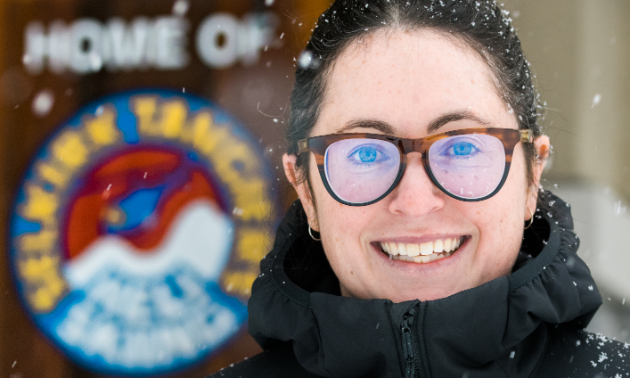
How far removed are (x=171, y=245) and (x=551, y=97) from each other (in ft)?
6.90

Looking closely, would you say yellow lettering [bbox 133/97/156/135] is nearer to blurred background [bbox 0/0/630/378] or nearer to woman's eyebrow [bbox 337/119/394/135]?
blurred background [bbox 0/0/630/378]

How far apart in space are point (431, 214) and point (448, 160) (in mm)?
126

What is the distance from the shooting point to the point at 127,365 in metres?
2.49

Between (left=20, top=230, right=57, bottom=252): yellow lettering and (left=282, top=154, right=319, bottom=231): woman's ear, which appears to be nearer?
(left=282, top=154, right=319, bottom=231): woman's ear

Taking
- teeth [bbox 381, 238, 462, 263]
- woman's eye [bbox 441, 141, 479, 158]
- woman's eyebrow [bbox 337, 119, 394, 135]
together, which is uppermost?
woman's eyebrow [bbox 337, 119, 394, 135]

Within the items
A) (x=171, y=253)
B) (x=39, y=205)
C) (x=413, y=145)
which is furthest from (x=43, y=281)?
(x=413, y=145)

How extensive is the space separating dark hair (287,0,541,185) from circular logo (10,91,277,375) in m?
1.17

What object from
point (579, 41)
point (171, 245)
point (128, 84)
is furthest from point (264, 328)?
point (579, 41)

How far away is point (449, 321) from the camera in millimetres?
1013

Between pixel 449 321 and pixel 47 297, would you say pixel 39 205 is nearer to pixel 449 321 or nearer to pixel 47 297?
pixel 47 297

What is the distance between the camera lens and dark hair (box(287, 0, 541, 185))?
3.80ft

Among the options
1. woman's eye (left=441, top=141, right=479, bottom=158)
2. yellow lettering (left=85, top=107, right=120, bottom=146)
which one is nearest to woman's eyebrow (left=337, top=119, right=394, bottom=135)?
woman's eye (left=441, top=141, right=479, bottom=158)

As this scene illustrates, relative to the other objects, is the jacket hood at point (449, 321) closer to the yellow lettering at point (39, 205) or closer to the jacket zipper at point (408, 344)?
the jacket zipper at point (408, 344)

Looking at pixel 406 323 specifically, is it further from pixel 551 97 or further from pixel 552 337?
pixel 551 97
